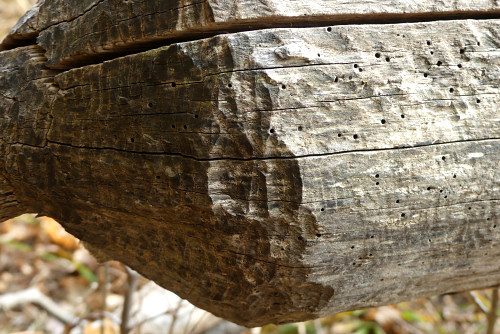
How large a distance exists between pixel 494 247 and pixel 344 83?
0.67 m

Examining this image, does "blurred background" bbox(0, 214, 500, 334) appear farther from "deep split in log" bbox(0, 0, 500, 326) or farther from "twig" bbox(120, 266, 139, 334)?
"deep split in log" bbox(0, 0, 500, 326)

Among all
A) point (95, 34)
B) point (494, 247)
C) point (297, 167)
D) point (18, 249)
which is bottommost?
point (18, 249)

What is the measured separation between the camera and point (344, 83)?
1168mm

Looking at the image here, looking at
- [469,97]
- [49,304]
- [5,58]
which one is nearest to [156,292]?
[49,304]

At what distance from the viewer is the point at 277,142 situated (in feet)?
3.73

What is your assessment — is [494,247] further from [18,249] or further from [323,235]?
[18,249]

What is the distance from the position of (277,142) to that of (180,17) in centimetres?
37

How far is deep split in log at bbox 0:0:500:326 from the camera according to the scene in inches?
45.2

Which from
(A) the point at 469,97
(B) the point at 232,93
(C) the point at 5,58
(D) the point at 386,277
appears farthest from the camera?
(C) the point at 5,58

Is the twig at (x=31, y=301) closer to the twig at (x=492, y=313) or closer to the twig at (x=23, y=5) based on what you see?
the twig at (x=492, y=313)

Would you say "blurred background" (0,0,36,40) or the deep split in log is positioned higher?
the deep split in log

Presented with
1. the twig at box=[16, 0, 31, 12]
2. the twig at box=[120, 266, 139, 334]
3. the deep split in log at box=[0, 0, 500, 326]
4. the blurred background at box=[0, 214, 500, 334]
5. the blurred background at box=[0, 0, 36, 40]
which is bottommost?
the blurred background at box=[0, 214, 500, 334]

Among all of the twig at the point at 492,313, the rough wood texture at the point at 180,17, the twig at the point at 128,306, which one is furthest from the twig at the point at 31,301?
the twig at the point at 492,313

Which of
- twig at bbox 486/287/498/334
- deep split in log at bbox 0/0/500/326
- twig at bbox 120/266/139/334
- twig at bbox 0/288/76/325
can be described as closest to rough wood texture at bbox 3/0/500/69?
deep split in log at bbox 0/0/500/326
